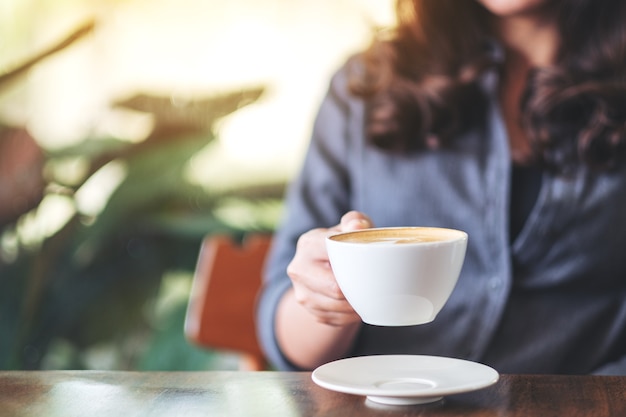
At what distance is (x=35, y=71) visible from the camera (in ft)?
7.32

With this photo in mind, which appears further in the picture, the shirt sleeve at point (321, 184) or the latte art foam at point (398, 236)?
the shirt sleeve at point (321, 184)

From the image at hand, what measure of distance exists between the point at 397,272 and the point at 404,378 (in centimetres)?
11

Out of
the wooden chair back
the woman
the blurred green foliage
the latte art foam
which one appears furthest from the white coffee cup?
the blurred green foliage

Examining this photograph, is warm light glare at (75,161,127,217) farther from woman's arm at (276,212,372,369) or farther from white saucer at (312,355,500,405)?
white saucer at (312,355,500,405)

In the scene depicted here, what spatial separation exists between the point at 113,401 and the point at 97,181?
160 centimetres

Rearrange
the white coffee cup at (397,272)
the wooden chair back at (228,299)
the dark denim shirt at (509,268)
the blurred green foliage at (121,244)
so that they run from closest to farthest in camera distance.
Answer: the white coffee cup at (397,272) < the dark denim shirt at (509,268) < the wooden chair back at (228,299) < the blurred green foliage at (121,244)

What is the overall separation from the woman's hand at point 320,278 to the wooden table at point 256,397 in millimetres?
67

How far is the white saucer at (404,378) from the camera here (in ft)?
1.99

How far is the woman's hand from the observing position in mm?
724

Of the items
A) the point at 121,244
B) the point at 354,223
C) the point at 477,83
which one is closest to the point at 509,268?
the point at 477,83

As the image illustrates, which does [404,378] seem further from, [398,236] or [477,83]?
[477,83]

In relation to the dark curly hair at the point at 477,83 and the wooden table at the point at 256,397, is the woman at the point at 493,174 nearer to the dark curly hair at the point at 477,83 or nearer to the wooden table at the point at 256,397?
the dark curly hair at the point at 477,83

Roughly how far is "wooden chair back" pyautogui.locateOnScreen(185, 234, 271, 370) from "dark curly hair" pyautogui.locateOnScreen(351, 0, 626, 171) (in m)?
0.39

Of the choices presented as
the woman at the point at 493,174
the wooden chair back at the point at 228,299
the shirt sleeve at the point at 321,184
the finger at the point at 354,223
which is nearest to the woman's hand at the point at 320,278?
the finger at the point at 354,223
